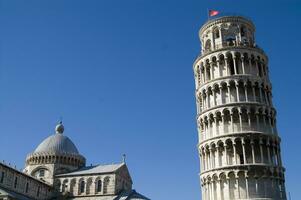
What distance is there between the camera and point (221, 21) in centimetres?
3950

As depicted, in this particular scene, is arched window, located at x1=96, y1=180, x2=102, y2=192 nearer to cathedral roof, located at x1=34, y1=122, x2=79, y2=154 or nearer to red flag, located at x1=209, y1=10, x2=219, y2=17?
cathedral roof, located at x1=34, y1=122, x2=79, y2=154

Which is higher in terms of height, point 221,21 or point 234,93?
point 221,21

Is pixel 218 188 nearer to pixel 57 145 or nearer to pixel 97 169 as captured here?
pixel 97 169

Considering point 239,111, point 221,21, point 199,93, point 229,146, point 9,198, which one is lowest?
point 9,198

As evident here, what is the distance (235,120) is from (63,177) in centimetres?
2818

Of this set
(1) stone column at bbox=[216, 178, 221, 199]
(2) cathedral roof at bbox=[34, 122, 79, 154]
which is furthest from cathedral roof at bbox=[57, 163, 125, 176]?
(1) stone column at bbox=[216, 178, 221, 199]

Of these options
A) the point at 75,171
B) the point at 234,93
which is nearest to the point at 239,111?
the point at 234,93

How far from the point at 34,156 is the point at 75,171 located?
7.20 metres

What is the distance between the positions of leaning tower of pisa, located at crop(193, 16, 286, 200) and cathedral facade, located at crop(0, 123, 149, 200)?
54.5 feet

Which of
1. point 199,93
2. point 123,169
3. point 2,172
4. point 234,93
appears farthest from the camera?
point 123,169

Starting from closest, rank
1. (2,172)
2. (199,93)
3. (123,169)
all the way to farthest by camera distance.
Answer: (199,93), (2,172), (123,169)

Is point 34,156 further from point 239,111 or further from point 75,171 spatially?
point 239,111

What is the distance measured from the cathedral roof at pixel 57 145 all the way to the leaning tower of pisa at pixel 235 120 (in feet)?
86.1

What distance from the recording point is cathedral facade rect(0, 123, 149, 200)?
4610cm
